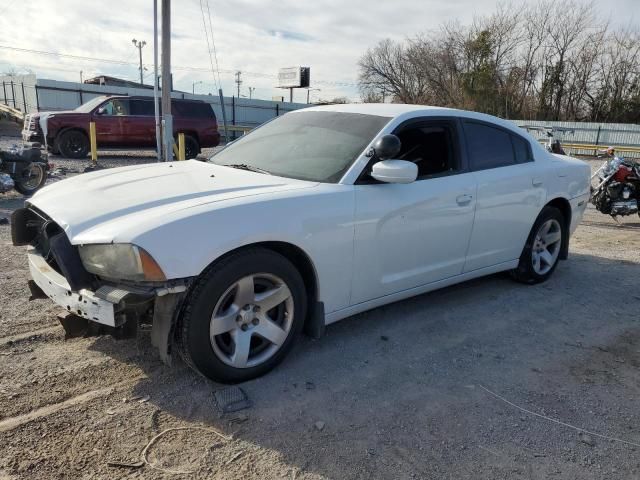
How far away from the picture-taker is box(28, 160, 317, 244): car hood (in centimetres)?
269

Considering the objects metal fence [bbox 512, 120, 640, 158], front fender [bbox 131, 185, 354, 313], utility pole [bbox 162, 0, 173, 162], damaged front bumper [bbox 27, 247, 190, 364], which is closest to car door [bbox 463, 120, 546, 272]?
front fender [bbox 131, 185, 354, 313]

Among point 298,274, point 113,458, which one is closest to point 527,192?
point 298,274

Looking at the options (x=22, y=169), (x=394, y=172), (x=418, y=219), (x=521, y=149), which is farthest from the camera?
(x=22, y=169)

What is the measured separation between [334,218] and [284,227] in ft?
1.22

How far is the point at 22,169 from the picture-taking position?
27.6 feet

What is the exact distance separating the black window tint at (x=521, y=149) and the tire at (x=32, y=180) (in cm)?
748

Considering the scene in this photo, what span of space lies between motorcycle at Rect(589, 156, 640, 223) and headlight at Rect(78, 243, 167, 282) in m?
8.59

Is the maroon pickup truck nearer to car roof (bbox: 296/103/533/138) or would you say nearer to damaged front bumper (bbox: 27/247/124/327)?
car roof (bbox: 296/103/533/138)

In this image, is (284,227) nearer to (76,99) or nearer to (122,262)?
(122,262)

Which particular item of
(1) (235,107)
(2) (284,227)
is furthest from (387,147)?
(1) (235,107)

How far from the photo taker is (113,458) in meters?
2.34

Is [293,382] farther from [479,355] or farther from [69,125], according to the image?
[69,125]

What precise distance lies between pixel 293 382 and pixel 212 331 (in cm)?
61

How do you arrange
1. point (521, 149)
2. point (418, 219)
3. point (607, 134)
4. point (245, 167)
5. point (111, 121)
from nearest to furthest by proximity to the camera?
point (418, 219), point (245, 167), point (521, 149), point (111, 121), point (607, 134)
